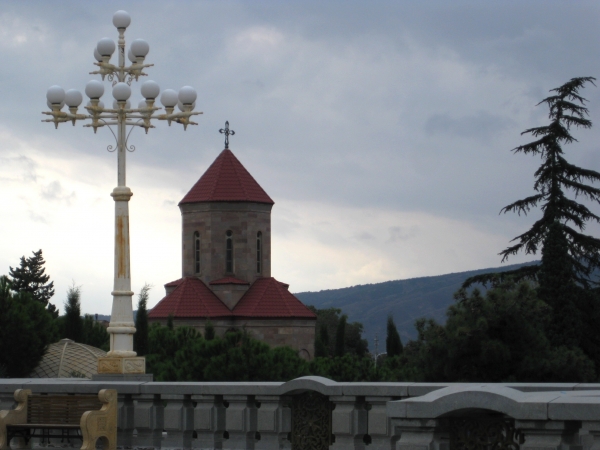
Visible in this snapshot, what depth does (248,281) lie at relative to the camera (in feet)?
203

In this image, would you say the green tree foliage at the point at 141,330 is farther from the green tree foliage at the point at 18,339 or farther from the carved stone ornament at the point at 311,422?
the carved stone ornament at the point at 311,422

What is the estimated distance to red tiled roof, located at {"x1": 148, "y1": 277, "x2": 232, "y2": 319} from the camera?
59.3 meters

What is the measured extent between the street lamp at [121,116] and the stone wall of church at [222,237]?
40.9m

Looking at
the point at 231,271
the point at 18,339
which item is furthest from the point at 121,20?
the point at 231,271

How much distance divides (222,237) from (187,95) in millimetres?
41883

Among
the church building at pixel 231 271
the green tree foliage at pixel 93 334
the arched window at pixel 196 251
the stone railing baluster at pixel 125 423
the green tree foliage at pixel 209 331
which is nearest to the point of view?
the stone railing baluster at pixel 125 423

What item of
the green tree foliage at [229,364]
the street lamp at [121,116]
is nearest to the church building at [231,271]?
the green tree foliage at [229,364]

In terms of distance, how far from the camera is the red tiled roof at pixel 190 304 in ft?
194

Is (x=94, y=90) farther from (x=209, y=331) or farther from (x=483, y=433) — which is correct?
(x=209, y=331)

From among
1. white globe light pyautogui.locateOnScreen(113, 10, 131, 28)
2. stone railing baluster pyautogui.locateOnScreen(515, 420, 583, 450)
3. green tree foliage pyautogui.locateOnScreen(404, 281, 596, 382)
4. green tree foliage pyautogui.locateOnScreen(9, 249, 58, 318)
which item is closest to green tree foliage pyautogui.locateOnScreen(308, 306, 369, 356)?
green tree foliage pyautogui.locateOnScreen(9, 249, 58, 318)

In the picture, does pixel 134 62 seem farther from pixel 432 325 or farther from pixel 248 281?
pixel 248 281

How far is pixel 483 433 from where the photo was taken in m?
9.04

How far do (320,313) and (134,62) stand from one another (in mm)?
115731

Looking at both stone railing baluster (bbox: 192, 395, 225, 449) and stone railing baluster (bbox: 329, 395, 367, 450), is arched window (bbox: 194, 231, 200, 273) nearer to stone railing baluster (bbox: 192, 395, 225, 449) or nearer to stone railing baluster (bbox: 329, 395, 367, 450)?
stone railing baluster (bbox: 192, 395, 225, 449)
